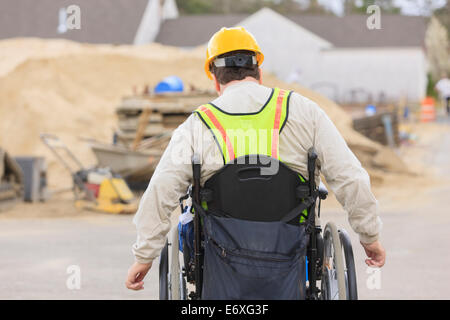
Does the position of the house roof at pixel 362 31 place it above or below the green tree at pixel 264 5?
below

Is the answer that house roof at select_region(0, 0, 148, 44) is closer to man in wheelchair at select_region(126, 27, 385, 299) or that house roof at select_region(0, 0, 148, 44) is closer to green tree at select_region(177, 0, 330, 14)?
green tree at select_region(177, 0, 330, 14)

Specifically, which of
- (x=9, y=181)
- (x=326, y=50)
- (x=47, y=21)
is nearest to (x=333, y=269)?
(x=9, y=181)

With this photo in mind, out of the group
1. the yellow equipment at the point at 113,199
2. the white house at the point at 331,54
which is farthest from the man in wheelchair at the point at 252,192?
the white house at the point at 331,54

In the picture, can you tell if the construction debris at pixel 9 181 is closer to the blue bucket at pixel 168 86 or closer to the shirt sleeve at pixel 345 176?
the blue bucket at pixel 168 86

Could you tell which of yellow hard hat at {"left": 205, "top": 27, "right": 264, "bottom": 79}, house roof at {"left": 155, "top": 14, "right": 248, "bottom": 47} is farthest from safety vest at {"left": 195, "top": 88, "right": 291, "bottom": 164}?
house roof at {"left": 155, "top": 14, "right": 248, "bottom": 47}

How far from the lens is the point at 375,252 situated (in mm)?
3594

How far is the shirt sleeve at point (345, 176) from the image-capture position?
339 cm

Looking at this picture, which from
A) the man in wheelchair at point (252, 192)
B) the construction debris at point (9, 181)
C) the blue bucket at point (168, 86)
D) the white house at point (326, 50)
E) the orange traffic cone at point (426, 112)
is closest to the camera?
the man in wheelchair at point (252, 192)

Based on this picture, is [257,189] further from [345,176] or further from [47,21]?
[47,21]

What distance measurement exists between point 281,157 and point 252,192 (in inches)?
8.9

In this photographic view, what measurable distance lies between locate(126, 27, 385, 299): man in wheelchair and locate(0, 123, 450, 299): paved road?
2.94m

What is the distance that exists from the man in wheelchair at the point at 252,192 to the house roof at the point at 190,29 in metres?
46.8

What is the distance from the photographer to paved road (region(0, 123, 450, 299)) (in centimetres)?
646
